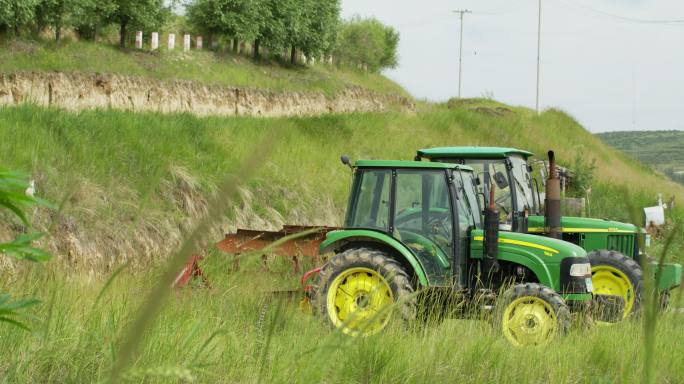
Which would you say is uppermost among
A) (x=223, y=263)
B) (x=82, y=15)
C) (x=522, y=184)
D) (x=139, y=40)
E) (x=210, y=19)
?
(x=210, y=19)

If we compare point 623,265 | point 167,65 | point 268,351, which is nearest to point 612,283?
point 623,265

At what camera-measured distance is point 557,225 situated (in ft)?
36.5

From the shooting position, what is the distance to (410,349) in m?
5.53

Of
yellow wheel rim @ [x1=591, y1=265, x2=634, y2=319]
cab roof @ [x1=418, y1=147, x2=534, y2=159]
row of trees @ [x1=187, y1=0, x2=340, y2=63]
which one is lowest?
yellow wheel rim @ [x1=591, y1=265, x2=634, y2=319]

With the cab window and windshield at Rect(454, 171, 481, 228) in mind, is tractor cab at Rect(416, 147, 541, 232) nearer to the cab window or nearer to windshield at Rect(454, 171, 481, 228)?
windshield at Rect(454, 171, 481, 228)

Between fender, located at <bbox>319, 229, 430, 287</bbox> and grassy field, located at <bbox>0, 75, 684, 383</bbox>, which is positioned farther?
fender, located at <bbox>319, 229, 430, 287</bbox>

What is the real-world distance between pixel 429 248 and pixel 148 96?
68.3ft

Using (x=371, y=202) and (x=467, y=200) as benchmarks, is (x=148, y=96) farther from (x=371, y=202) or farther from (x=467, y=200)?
(x=467, y=200)

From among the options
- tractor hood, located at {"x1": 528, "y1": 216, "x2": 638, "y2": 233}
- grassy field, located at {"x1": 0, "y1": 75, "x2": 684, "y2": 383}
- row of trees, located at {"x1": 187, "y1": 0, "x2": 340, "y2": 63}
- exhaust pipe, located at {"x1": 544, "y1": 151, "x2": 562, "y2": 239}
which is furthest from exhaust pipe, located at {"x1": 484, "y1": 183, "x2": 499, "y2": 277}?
row of trees, located at {"x1": 187, "y1": 0, "x2": 340, "y2": 63}

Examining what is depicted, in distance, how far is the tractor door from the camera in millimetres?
9117

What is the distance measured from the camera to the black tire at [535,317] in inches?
313

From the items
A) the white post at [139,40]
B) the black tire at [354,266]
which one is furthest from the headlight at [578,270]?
the white post at [139,40]

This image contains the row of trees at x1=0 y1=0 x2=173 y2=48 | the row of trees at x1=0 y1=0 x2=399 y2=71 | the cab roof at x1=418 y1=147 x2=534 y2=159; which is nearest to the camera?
the cab roof at x1=418 y1=147 x2=534 y2=159

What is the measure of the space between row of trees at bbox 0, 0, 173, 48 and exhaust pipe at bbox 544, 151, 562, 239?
18265 millimetres
